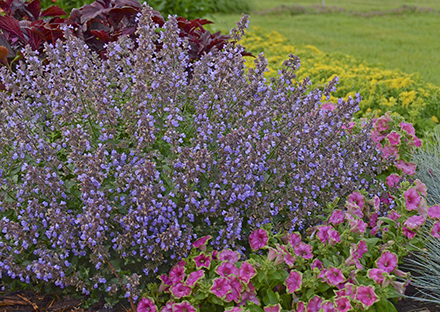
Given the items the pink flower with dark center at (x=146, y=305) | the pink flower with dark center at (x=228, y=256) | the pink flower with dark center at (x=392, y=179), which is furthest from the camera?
the pink flower with dark center at (x=392, y=179)

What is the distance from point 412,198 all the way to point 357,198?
0.37 m

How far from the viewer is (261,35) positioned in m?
12.1

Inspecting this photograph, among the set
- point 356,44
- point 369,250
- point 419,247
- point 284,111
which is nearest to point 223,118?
point 284,111

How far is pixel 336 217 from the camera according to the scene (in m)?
3.03

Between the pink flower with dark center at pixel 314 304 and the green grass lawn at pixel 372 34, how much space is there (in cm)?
769

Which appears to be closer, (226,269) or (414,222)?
(226,269)

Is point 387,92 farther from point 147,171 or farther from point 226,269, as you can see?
point 147,171

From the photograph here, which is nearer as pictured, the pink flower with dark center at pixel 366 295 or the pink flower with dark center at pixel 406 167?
the pink flower with dark center at pixel 366 295

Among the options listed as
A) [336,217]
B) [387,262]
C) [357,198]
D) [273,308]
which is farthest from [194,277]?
[357,198]

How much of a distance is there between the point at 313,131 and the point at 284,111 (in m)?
0.48

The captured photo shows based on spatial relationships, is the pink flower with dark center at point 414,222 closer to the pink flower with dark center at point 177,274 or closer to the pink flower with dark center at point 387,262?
the pink flower with dark center at point 387,262

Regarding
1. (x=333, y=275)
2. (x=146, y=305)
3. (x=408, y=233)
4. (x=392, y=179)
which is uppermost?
(x=392, y=179)

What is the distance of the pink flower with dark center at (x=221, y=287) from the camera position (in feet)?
8.27

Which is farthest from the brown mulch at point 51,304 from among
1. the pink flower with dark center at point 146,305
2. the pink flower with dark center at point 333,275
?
the pink flower with dark center at point 333,275
